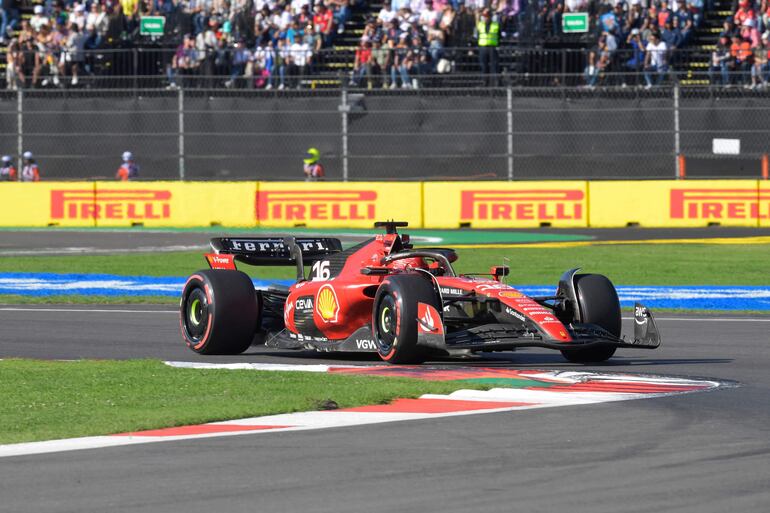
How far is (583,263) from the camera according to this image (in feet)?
72.7

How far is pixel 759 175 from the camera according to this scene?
2938 cm

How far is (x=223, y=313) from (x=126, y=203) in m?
19.4

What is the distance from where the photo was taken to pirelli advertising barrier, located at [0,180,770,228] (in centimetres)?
2920

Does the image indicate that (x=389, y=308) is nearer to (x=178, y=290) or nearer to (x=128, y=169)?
(x=178, y=290)

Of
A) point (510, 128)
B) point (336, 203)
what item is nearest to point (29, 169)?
point (336, 203)

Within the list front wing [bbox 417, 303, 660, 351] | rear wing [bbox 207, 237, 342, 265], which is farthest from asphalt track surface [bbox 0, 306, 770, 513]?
rear wing [bbox 207, 237, 342, 265]

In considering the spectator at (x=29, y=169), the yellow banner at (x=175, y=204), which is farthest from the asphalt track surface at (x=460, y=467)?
the spectator at (x=29, y=169)

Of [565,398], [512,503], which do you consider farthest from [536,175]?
[512,503]

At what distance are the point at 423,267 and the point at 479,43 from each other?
62.2ft

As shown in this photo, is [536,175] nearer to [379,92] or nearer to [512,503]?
[379,92]

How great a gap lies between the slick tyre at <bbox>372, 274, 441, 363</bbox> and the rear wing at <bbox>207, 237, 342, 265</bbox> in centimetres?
184

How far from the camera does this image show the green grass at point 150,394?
823 cm

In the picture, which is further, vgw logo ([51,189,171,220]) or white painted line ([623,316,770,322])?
vgw logo ([51,189,171,220])

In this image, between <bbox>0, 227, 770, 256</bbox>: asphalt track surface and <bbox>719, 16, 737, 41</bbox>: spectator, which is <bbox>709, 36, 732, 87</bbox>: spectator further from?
<bbox>0, 227, 770, 256</bbox>: asphalt track surface
